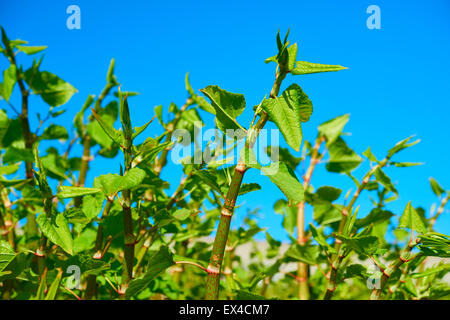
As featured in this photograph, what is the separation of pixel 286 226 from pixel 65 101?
0.67 metres

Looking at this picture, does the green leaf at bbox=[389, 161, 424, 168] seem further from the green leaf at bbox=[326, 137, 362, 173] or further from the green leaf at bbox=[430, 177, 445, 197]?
the green leaf at bbox=[430, 177, 445, 197]

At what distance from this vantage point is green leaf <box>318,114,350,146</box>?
0.97 m

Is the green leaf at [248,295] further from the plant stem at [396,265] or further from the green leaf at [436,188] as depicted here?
the green leaf at [436,188]

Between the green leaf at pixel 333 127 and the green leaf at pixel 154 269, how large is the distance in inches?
23.4

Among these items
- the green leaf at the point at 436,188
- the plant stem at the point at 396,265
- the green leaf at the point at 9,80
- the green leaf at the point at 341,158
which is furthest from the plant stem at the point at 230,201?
the green leaf at the point at 436,188

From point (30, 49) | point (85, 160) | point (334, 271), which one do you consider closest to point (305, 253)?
point (334, 271)

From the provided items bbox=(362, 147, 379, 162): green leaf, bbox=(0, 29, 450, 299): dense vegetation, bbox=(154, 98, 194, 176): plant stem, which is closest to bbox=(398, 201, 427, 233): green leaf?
bbox=(0, 29, 450, 299): dense vegetation

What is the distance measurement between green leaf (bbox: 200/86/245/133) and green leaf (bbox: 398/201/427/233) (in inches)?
11.7

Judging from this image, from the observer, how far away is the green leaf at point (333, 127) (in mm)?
967

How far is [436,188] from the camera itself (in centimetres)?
101
